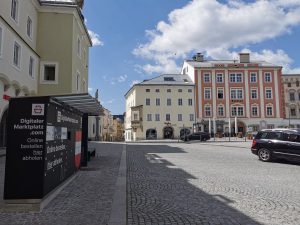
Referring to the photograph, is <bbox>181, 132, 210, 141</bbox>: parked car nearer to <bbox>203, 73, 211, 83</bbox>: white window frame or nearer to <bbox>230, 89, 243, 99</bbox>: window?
<bbox>203, 73, 211, 83</bbox>: white window frame

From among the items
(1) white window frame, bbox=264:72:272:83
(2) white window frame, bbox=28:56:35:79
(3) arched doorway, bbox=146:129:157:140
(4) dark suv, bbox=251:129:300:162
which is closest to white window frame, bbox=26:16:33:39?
(2) white window frame, bbox=28:56:35:79

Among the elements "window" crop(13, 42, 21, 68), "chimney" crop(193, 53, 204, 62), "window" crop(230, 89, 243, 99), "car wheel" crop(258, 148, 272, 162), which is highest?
"chimney" crop(193, 53, 204, 62)

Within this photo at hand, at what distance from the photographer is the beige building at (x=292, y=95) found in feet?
268

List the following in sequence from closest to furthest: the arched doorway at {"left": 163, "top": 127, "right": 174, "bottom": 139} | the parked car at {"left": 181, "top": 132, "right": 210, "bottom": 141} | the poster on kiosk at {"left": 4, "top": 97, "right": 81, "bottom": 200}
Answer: the poster on kiosk at {"left": 4, "top": 97, "right": 81, "bottom": 200}
the parked car at {"left": 181, "top": 132, "right": 210, "bottom": 141}
the arched doorway at {"left": 163, "top": 127, "right": 174, "bottom": 139}

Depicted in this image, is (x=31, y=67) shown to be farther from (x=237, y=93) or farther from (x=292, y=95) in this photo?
(x=292, y=95)

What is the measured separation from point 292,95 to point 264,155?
74.1m

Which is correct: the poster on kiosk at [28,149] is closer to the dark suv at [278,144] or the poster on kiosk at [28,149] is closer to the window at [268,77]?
the dark suv at [278,144]

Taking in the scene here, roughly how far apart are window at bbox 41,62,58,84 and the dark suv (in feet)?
60.7

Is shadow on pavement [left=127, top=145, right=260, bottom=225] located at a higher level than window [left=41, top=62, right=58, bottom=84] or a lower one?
lower

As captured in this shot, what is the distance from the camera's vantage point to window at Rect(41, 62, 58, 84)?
2788 centimetres

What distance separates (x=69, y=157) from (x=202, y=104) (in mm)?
61995

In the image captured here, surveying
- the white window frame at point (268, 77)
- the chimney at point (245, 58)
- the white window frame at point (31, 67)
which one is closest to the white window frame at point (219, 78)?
the chimney at point (245, 58)

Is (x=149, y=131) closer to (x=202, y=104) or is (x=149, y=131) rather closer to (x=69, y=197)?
(x=202, y=104)

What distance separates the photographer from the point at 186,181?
10047mm
